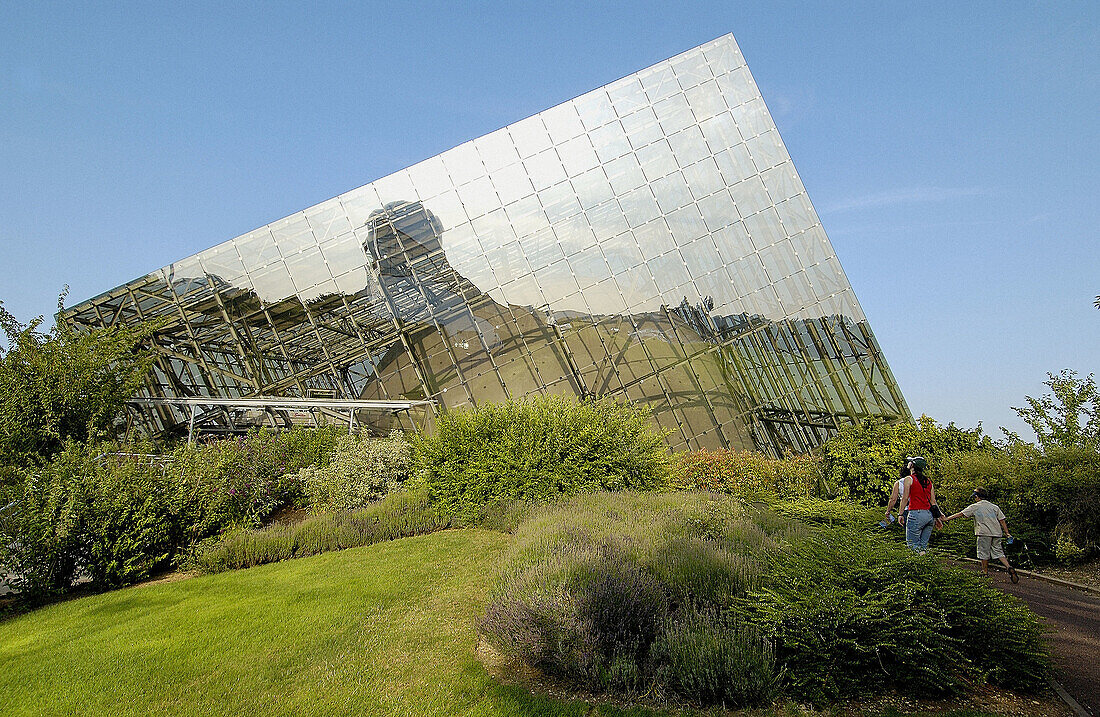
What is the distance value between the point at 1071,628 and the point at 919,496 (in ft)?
8.45

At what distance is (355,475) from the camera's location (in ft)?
49.2

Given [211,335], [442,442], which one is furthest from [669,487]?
[211,335]

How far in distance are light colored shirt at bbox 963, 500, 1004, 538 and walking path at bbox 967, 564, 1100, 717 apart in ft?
2.20

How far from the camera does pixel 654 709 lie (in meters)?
4.84

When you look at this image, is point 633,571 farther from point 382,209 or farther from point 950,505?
point 382,209

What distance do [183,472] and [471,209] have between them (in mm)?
12663

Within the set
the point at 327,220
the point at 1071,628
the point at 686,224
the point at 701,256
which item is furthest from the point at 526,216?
the point at 1071,628

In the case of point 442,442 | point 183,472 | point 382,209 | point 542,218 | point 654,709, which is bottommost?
point 654,709

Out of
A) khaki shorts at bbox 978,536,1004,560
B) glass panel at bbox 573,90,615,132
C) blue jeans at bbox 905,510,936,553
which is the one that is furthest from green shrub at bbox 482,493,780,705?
glass panel at bbox 573,90,615,132

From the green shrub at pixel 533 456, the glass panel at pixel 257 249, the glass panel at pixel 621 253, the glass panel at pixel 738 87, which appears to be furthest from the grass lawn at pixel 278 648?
the glass panel at pixel 738 87

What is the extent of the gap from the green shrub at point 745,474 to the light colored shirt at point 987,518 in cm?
501

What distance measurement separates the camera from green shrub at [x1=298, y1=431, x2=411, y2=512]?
47.3 ft

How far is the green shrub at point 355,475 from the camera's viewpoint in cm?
1442

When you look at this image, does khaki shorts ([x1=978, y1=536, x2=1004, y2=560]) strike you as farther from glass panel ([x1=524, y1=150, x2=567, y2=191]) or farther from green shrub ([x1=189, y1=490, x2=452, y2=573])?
glass panel ([x1=524, y1=150, x2=567, y2=191])
